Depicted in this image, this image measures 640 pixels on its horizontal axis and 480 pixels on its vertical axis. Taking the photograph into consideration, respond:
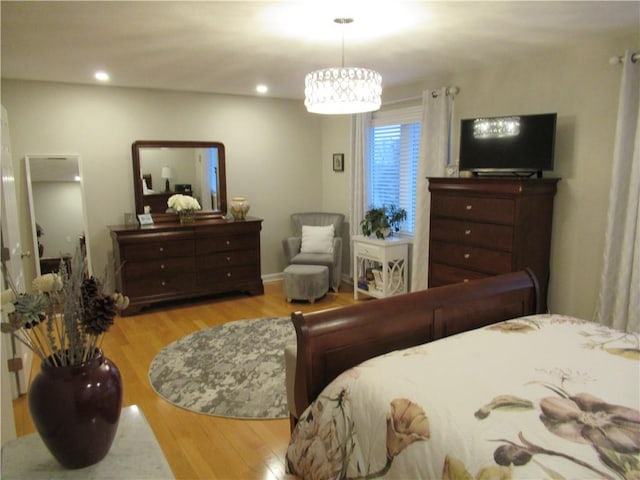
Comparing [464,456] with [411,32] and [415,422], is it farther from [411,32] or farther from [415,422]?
[411,32]

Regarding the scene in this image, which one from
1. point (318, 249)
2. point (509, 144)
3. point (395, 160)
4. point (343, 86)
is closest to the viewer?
point (343, 86)

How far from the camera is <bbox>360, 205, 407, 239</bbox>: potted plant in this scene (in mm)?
4836

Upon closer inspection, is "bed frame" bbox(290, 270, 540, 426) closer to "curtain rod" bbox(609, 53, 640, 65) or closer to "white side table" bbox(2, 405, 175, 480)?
"white side table" bbox(2, 405, 175, 480)

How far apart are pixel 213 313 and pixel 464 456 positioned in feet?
12.4

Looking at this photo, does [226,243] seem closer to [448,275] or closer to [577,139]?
[448,275]

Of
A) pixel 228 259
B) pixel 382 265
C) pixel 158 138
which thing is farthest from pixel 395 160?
pixel 158 138

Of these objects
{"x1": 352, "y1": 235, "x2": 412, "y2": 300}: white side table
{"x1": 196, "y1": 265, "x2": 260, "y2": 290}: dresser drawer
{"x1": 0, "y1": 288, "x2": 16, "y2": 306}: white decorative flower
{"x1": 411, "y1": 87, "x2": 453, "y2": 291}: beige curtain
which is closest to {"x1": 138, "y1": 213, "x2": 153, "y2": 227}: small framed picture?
{"x1": 196, "y1": 265, "x2": 260, "y2": 290}: dresser drawer

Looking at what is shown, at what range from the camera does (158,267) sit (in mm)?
4742

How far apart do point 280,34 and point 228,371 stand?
2408 millimetres

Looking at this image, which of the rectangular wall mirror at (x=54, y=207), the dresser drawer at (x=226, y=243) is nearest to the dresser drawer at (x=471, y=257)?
the dresser drawer at (x=226, y=243)

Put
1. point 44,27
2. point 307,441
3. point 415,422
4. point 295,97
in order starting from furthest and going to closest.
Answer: point 295,97 → point 44,27 → point 307,441 → point 415,422

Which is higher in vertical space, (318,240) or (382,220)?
(382,220)

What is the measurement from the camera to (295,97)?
570 centimetres

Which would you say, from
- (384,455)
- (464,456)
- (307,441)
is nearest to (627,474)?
(464,456)
